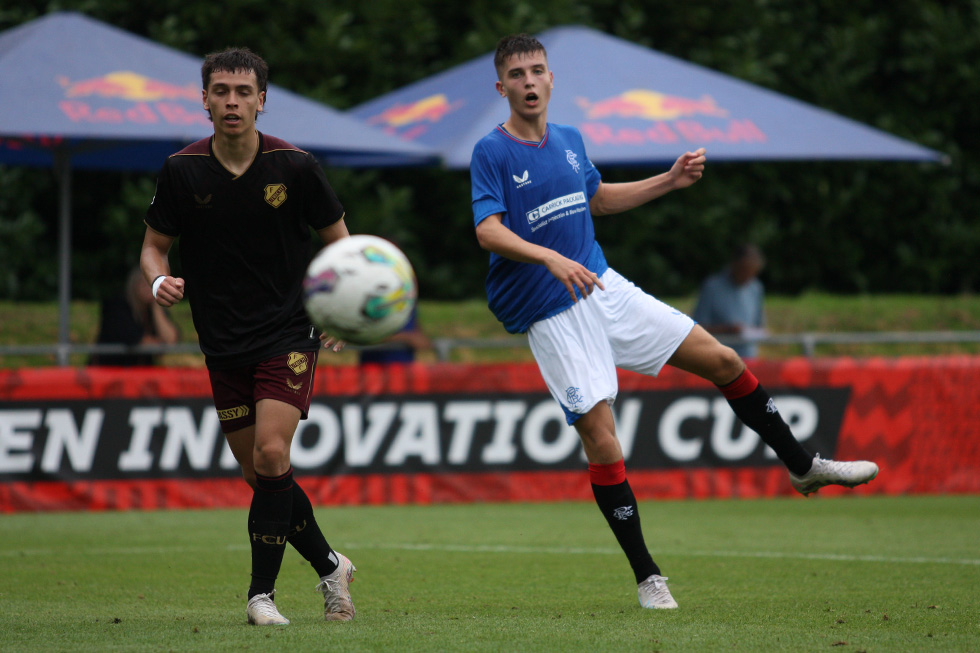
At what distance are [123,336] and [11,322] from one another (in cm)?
353

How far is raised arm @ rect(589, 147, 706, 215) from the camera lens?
6.29 metres

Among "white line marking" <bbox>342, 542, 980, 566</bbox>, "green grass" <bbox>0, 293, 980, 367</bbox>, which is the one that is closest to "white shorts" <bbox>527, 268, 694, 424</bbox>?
"white line marking" <bbox>342, 542, 980, 566</bbox>

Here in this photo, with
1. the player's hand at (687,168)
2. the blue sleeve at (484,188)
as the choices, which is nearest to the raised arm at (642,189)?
the player's hand at (687,168)

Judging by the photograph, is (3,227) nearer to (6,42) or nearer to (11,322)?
(11,322)

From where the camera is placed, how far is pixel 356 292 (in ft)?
15.9

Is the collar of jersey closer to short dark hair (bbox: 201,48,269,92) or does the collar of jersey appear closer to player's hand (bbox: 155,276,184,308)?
short dark hair (bbox: 201,48,269,92)

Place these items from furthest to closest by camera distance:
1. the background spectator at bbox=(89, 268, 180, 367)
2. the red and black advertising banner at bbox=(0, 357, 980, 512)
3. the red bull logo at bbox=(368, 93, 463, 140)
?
the red bull logo at bbox=(368, 93, 463, 140) → the background spectator at bbox=(89, 268, 180, 367) → the red and black advertising banner at bbox=(0, 357, 980, 512)

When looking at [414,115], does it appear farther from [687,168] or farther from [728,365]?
[728,365]

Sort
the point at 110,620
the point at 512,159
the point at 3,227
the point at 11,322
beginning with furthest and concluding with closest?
the point at 3,227, the point at 11,322, the point at 512,159, the point at 110,620

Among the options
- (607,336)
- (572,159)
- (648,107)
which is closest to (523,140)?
(572,159)

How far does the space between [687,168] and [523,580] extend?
2304mm

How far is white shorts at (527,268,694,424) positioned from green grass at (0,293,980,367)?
7534mm

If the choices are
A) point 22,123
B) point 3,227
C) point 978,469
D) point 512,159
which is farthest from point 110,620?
point 3,227

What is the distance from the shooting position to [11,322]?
13914mm
